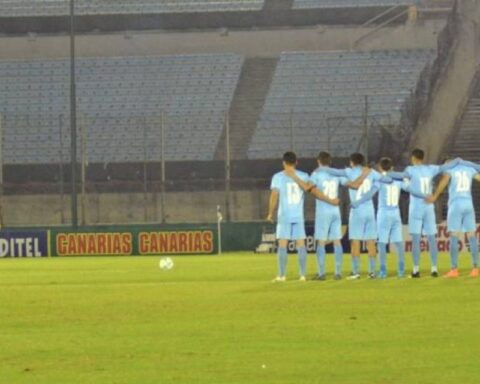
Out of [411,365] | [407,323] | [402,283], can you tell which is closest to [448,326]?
[407,323]

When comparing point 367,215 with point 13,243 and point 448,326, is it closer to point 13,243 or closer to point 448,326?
point 448,326

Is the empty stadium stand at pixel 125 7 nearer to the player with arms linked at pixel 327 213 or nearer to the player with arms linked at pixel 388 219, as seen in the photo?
the player with arms linked at pixel 388 219

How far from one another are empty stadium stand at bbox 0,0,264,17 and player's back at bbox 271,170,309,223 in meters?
38.9

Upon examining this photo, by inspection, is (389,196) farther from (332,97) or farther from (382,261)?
(332,97)

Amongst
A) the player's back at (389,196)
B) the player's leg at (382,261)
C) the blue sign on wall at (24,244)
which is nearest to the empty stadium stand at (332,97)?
the blue sign on wall at (24,244)

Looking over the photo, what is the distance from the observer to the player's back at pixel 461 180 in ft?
96.4

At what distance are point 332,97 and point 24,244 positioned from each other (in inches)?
555

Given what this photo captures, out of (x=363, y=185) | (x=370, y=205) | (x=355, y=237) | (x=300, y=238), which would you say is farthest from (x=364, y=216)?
(x=300, y=238)

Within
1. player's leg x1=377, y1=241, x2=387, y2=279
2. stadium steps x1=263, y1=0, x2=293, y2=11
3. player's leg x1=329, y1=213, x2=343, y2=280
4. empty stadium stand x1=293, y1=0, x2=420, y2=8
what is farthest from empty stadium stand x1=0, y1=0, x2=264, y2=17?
player's leg x1=329, y1=213, x2=343, y2=280

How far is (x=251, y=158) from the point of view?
57.4 metres

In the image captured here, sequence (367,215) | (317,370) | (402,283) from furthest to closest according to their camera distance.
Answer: (367,215) → (402,283) → (317,370)

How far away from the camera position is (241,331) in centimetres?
1775

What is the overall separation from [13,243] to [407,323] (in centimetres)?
3456

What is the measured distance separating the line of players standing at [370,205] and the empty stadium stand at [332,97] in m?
22.6
